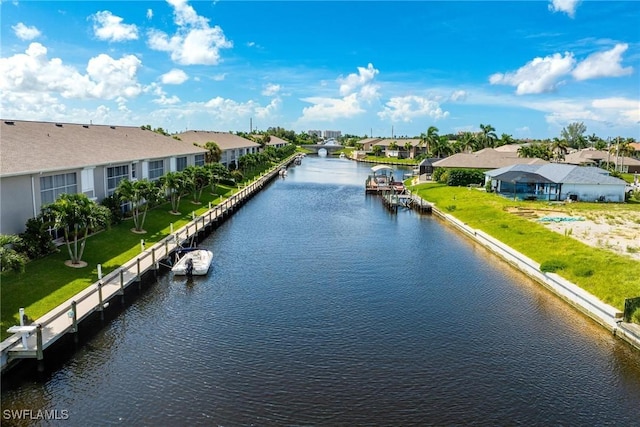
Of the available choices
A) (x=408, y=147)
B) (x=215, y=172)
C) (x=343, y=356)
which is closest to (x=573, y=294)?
(x=343, y=356)

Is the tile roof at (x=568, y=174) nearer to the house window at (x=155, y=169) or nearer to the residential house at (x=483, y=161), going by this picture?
the residential house at (x=483, y=161)

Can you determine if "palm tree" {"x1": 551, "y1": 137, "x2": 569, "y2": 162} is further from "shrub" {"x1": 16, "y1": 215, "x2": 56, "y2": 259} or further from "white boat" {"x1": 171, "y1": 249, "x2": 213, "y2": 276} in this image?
"shrub" {"x1": 16, "y1": 215, "x2": 56, "y2": 259}

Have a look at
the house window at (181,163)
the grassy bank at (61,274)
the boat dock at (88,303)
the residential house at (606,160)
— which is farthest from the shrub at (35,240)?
the residential house at (606,160)

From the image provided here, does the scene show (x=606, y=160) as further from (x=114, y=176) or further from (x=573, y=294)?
(x=114, y=176)

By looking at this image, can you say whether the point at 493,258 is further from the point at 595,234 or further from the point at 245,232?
the point at 245,232

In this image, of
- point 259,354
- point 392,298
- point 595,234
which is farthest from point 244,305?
point 595,234

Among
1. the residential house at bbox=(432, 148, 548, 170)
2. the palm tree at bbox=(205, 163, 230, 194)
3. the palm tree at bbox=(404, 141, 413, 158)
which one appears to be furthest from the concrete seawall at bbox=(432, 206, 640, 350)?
the palm tree at bbox=(404, 141, 413, 158)
